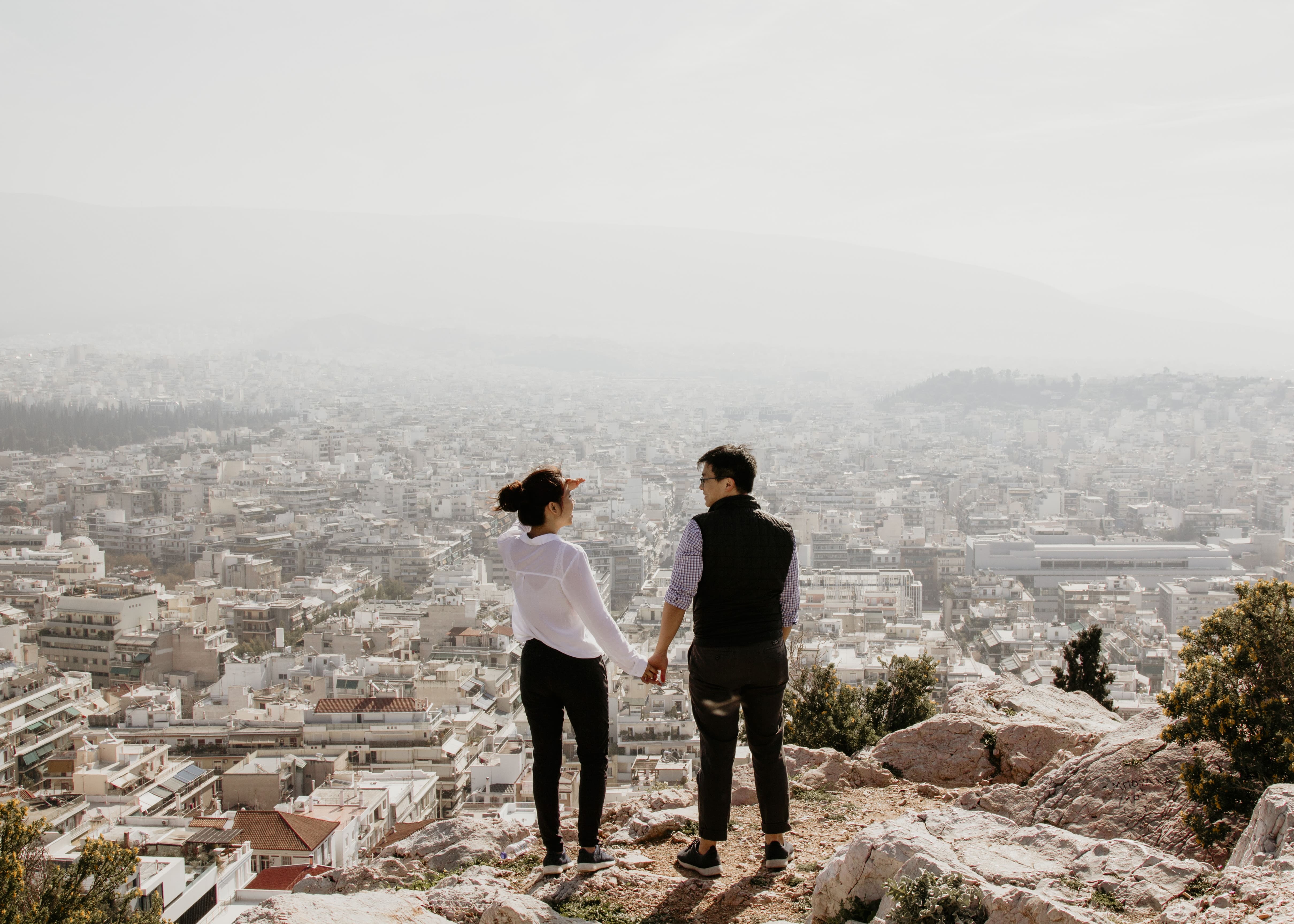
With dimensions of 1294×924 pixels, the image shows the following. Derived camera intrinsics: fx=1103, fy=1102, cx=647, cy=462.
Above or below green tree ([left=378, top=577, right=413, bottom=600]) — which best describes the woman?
above

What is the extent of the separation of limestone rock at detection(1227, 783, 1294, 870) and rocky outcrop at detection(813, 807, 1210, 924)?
91 mm

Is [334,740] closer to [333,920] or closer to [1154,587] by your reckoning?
[333,920]

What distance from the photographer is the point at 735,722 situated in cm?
247

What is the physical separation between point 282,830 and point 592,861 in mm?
8373

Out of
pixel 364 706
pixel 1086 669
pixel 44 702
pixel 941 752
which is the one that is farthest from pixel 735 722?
pixel 44 702

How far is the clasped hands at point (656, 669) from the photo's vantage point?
2.40 metres

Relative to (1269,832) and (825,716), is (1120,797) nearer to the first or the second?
(1269,832)

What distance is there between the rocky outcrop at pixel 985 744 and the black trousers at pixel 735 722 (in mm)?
1436

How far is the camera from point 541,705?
8.01ft

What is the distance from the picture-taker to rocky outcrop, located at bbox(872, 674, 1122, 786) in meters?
3.80

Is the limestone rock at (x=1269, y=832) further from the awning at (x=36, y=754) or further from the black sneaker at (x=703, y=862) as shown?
the awning at (x=36, y=754)

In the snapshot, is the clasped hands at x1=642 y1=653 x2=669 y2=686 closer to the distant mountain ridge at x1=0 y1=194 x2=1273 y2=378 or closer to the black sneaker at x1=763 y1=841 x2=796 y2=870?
the black sneaker at x1=763 y1=841 x2=796 y2=870

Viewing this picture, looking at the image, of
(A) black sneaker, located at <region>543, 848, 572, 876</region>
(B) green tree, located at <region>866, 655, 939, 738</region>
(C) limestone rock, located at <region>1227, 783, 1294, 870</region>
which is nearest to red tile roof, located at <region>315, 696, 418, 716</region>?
(B) green tree, located at <region>866, 655, 939, 738</region>

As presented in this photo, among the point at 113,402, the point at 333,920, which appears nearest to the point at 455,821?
the point at 333,920
